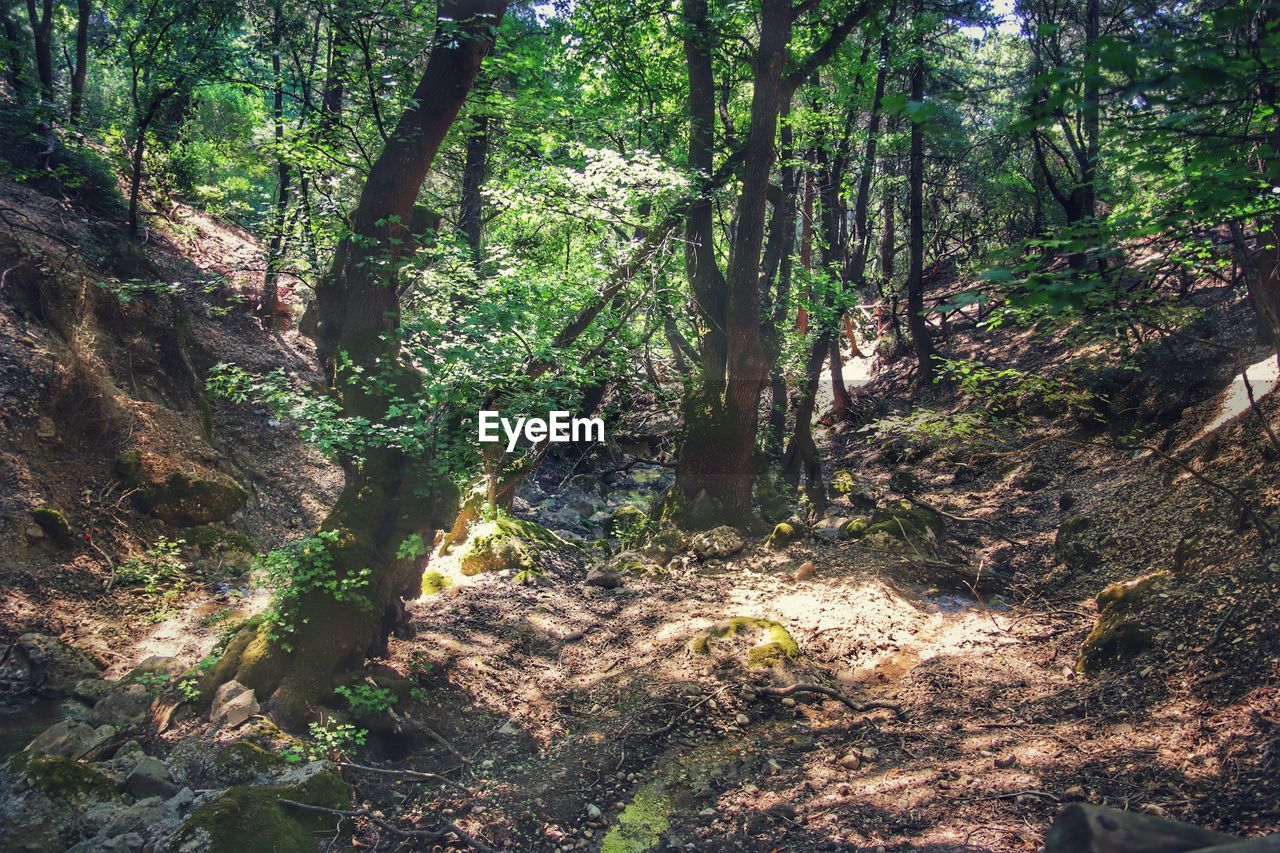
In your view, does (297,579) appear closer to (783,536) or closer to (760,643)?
(760,643)

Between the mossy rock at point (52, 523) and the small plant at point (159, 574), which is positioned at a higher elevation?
the mossy rock at point (52, 523)

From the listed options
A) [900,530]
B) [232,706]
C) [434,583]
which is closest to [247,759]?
[232,706]

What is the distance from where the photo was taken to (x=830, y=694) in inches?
208

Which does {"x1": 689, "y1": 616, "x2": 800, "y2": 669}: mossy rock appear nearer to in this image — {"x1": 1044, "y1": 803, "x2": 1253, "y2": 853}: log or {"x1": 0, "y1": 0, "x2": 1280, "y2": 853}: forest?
{"x1": 0, "y1": 0, "x2": 1280, "y2": 853}: forest

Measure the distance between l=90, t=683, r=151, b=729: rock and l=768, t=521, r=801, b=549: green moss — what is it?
6183 mm

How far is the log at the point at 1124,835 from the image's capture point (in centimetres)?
211

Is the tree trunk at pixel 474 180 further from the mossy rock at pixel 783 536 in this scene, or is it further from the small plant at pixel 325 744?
the small plant at pixel 325 744

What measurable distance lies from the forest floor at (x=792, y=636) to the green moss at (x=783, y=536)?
0.51 ft

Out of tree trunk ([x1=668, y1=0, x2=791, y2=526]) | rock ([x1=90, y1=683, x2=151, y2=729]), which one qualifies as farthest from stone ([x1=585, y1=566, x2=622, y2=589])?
rock ([x1=90, y1=683, x2=151, y2=729])

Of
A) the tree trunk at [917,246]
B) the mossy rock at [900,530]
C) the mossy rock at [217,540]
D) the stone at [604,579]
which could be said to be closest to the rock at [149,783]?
the mossy rock at [217,540]

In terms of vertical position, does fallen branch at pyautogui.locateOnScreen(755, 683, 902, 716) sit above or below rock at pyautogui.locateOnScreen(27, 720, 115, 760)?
below

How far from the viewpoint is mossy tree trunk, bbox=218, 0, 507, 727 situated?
5.16 meters

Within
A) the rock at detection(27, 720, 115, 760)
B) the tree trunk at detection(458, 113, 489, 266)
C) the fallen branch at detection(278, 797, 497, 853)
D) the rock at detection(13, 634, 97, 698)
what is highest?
the tree trunk at detection(458, 113, 489, 266)

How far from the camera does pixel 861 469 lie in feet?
48.0
